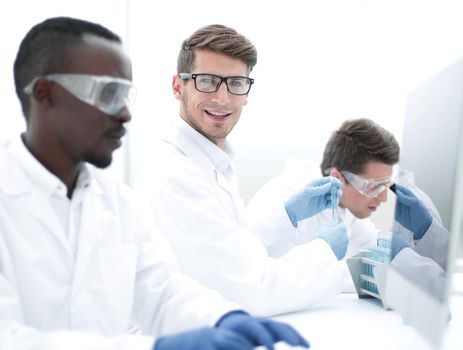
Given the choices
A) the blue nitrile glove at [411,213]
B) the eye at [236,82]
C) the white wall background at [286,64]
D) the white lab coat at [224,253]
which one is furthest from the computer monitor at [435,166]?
the white wall background at [286,64]

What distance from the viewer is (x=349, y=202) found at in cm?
268

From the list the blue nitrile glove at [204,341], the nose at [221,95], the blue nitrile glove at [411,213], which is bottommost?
the blue nitrile glove at [204,341]

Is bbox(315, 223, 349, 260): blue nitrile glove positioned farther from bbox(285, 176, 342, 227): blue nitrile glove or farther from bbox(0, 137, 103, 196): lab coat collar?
bbox(0, 137, 103, 196): lab coat collar

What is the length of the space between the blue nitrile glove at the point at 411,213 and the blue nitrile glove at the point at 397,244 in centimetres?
3

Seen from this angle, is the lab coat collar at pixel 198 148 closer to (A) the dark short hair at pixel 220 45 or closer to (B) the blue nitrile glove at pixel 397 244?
(A) the dark short hair at pixel 220 45

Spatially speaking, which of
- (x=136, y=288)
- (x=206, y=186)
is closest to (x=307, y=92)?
(x=206, y=186)

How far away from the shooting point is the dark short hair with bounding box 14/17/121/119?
1.26 m

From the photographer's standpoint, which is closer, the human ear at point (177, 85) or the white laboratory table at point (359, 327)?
the white laboratory table at point (359, 327)

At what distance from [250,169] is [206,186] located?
1.80 metres

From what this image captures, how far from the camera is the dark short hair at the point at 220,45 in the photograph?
2078 millimetres

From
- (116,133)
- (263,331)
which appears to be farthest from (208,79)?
(263,331)

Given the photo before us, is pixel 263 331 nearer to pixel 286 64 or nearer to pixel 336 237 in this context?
pixel 336 237

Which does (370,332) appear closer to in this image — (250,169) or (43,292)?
(43,292)

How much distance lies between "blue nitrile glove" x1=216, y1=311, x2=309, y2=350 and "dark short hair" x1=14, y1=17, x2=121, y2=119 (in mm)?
697
